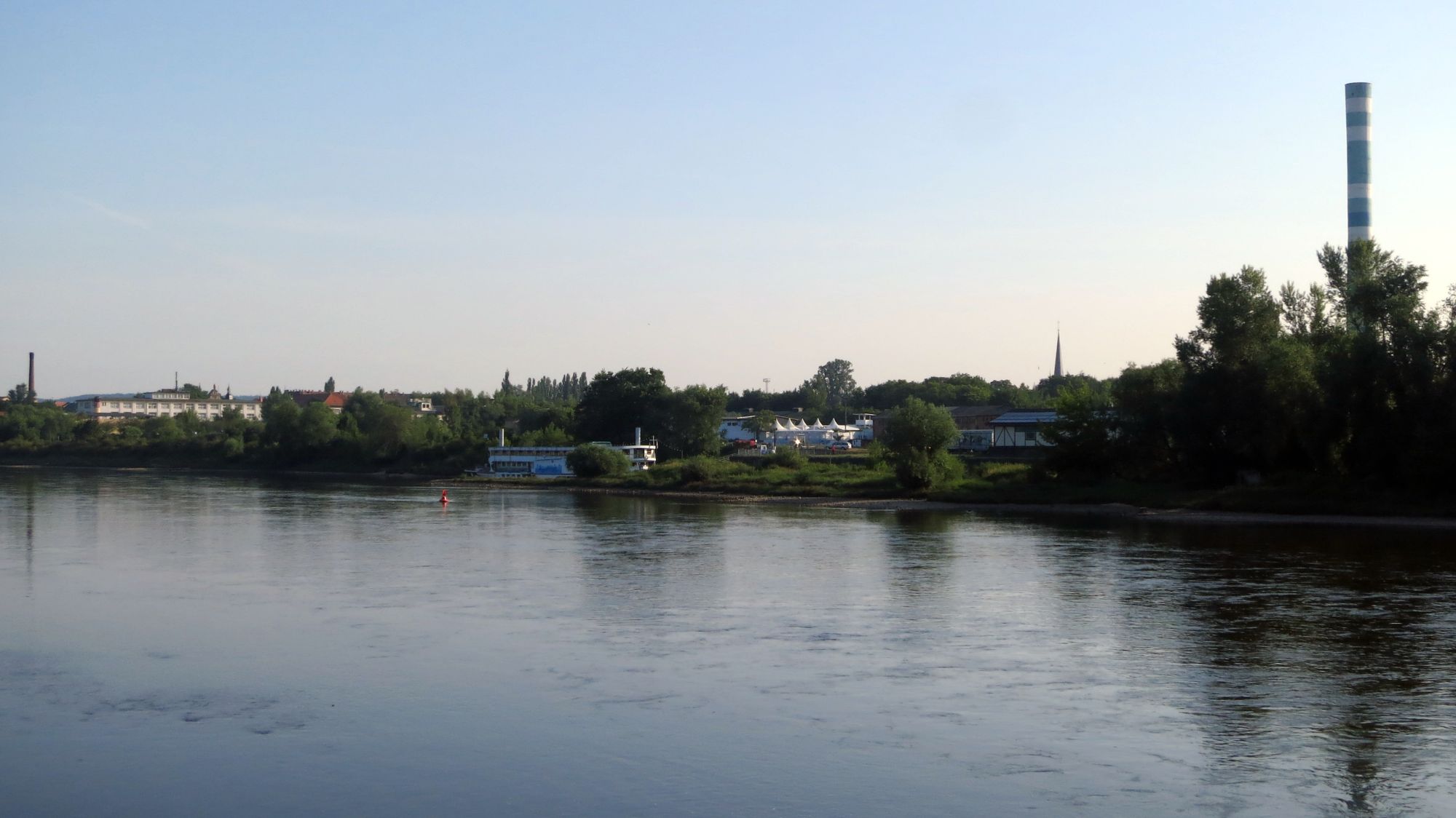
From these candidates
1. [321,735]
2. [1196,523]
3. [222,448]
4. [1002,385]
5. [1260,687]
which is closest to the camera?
[321,735]

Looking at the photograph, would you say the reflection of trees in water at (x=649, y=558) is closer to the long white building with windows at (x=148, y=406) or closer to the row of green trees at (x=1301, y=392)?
the row of green trees at (x=1301, y=392)

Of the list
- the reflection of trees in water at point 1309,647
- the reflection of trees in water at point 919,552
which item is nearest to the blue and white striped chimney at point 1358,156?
the reflection of trees in water at point 919,552

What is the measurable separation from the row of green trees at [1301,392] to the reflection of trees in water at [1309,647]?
9.09 m

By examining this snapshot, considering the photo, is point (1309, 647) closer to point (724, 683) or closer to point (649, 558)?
point (724, 683)

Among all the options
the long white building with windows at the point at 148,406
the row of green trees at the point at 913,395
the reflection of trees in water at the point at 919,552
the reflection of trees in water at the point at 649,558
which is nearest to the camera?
the reflection of trees in water at the point at 649,558

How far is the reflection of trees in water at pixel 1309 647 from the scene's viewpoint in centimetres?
1355

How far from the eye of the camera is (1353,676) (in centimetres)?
1770

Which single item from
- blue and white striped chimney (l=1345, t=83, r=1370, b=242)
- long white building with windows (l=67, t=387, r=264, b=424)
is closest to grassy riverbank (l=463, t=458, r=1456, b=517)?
blue and white striped chimney (l=1345, t=83, r=1370, b=242)

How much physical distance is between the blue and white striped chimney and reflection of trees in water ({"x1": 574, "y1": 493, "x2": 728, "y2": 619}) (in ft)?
138

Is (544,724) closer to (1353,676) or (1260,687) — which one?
(1260,687)

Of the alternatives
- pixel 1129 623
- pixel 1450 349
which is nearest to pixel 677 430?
pixel 1450 349

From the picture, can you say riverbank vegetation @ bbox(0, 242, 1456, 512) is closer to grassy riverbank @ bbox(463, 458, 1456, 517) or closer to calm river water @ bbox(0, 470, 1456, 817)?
grassy riverbank @ bbox(463, 458, 1456, 517)

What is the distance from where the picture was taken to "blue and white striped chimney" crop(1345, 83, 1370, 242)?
235 ft

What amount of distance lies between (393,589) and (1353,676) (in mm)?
19687
